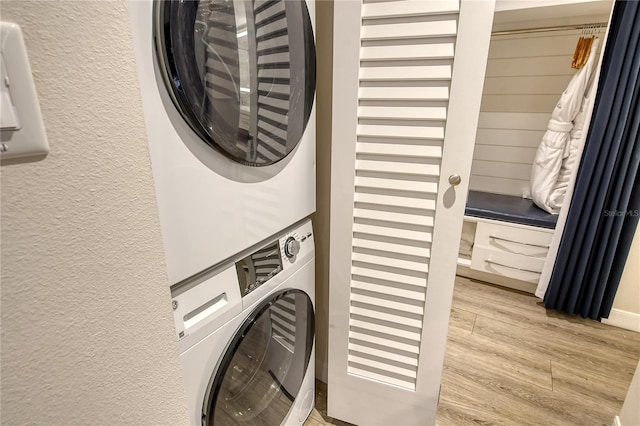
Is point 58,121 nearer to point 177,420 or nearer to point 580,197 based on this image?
point 177,420

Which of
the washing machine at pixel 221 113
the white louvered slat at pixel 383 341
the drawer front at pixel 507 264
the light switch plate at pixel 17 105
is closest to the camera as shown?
the light switch plate at pixel 17 105

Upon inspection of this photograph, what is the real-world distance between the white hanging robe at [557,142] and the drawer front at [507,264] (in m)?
0.38

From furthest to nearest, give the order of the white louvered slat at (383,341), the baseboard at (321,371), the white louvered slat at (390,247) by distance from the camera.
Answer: the baseboard at (321,371)
the white louvered slat at (383,341)
the white louvered slat at (390,247)

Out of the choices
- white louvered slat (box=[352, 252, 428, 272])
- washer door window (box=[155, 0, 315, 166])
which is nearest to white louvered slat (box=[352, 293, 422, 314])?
white louvered slat (box=[352, 252, 428, 272])

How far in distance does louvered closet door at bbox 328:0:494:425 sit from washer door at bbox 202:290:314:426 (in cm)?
17

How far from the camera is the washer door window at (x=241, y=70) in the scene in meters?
0.60

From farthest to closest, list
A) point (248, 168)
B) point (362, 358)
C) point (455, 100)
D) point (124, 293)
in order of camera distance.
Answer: point (362, 358), point (455, 100), point (248, 168), point (124, 293)

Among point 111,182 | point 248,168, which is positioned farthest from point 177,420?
point 248,168

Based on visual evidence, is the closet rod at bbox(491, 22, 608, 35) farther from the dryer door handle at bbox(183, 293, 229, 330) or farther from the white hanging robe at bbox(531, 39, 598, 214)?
the dryer door handle at bbox(183, 293, 229, 330)

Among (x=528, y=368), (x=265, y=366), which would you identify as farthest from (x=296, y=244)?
(x=528, y=368)

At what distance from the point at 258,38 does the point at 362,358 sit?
1.12 metres

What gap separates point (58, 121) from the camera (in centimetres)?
34

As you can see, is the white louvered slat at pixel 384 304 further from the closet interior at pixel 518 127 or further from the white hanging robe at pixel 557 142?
the white hanging robe at pixel 557 142

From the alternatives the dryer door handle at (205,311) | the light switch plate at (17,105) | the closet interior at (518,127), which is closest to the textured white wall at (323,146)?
the dryer door handle at (205,311)
